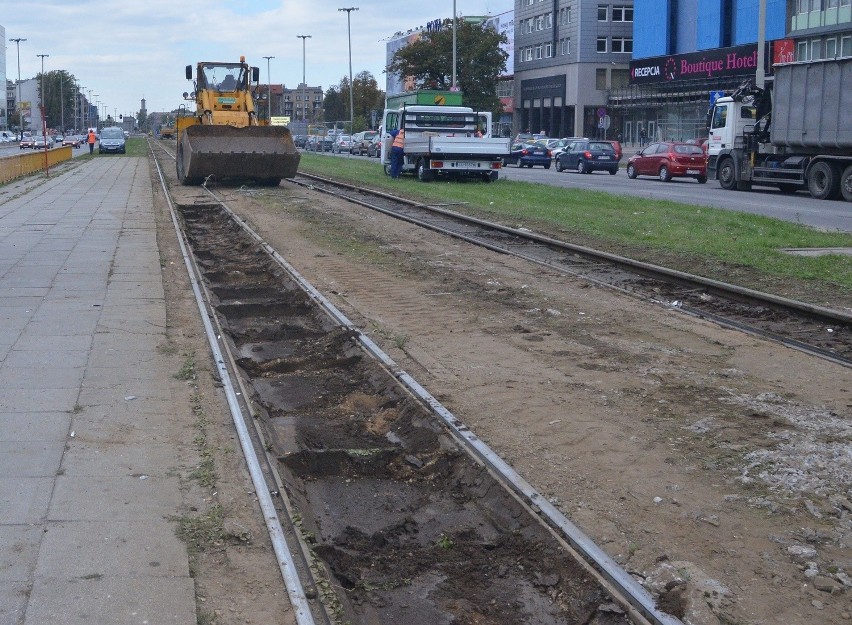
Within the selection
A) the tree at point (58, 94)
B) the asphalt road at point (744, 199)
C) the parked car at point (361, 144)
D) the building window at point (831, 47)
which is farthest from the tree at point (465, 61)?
the tree at point (58, 94)

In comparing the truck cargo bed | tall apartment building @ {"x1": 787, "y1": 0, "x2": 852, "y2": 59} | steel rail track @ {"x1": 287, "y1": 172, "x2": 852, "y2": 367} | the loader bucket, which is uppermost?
tall apartment building @ {"x1": 787, "y1": 0, "x2": 852, "y2": 59}

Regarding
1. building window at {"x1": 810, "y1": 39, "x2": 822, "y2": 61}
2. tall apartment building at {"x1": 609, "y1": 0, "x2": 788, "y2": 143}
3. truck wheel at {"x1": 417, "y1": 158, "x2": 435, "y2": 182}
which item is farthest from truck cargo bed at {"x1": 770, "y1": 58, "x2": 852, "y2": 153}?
building window at {"x1": 810, "y1": 39, "x2": 822, "y2": 61}

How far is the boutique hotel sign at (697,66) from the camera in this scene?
61938 mm

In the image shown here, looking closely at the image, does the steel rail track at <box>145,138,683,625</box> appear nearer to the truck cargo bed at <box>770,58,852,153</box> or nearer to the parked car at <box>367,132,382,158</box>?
the truck cargo bed at <box>770,58,852,153</box>

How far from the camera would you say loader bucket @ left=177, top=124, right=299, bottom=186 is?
2984 centimetres

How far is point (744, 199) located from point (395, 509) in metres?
24.8

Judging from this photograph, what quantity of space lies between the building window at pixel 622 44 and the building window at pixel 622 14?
4.86 feet

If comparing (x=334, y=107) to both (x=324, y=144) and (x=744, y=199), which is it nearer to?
(x=324, y=144)

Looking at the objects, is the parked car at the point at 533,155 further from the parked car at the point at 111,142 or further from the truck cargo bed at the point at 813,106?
the parked car at the point at 111,142

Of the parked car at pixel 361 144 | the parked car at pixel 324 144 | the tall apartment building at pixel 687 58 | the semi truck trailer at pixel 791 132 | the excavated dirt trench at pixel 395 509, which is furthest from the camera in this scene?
the parked car at pixel 324 144

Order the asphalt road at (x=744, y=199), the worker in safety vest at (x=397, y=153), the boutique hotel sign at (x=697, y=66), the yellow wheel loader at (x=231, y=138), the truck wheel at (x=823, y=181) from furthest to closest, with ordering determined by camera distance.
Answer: the boutique hotel sign at (x=697, y=66) < the worker in safety vest at (x=397, y=153) < the yellow wheel loader at (x=231, y=138) < the truck wheel at (x=823, y=181) < the asphalt road at (x=744, y=199)

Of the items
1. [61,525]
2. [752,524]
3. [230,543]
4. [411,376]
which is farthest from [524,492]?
[411,376]

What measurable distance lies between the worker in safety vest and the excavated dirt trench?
25615mm

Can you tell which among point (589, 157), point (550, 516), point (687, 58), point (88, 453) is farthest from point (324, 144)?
point (550, 516)
